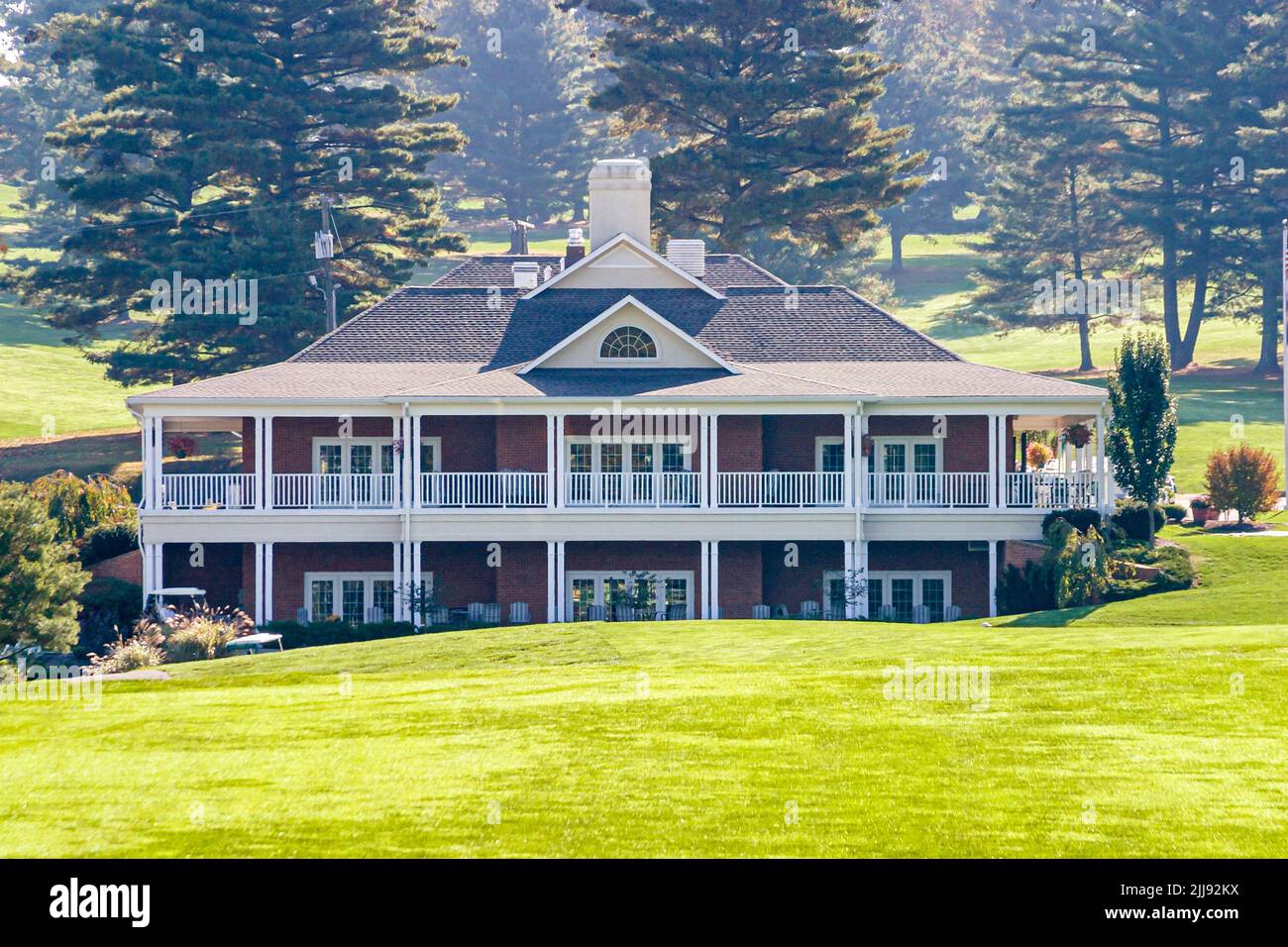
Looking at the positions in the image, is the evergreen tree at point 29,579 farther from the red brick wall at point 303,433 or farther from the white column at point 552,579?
the white column at point 552,579

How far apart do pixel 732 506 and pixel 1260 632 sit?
13.1 metres

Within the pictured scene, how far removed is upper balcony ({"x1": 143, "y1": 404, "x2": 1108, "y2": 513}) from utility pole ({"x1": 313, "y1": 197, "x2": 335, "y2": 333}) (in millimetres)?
11836

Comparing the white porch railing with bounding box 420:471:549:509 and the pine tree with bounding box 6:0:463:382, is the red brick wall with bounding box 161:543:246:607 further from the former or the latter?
the pine tree with bounding box 6:0:463:382

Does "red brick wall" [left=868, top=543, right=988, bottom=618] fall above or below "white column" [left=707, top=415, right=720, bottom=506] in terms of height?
below

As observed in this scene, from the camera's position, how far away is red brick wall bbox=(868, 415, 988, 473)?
38.7 metres

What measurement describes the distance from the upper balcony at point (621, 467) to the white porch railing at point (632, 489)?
4cm

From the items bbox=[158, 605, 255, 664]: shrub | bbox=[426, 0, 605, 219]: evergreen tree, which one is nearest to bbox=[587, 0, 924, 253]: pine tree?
bbox=[158, 605, 255, 664]: shrub

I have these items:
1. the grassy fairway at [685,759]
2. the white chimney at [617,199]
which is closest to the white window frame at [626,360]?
the white chimney at [617,199]

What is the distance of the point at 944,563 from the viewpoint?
38.4 m

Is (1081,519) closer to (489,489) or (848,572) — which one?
(848,572)

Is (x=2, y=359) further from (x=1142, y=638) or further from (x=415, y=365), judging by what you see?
(x=1142, y=638)

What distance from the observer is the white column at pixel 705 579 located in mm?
36375

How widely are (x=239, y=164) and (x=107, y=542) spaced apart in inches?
839
